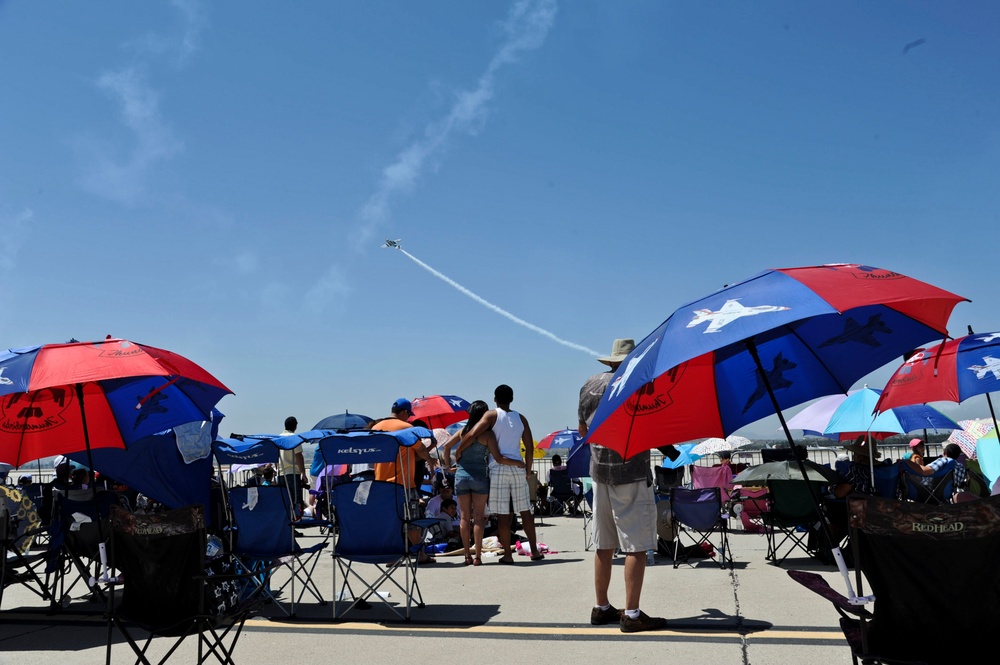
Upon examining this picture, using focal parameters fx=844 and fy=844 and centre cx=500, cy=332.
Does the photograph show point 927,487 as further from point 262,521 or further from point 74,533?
point 74,533

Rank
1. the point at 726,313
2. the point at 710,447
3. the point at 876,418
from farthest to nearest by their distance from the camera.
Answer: the point at 710,447 < the point at 876,418 < the point at 726,313

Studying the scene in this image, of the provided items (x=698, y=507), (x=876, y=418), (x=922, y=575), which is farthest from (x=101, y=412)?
(x=876, y=418)

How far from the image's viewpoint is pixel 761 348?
5.16 m

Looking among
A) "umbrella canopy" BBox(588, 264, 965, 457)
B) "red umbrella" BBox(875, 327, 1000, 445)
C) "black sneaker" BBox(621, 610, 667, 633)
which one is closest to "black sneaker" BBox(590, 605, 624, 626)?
"black sneaker" BBox(621, 610, 667, 633)

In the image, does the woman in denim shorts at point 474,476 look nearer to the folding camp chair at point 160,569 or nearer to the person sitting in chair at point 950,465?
the folding camp chair at point 160,569

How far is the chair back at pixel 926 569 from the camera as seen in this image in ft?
11.4

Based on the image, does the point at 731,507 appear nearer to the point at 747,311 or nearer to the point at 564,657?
the point at 564,657

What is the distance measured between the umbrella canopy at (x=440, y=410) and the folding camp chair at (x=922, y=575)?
12.8 metres

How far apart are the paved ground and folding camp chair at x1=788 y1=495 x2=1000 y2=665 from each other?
1.57 meters

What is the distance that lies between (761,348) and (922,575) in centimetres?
189

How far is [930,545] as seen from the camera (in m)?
3.51

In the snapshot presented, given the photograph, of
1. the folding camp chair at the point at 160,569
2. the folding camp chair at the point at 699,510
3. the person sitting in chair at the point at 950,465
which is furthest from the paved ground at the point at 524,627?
the person sitting in chair at the point at 950,465

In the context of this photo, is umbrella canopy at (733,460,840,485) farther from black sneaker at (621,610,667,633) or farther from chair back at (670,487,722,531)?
black sneaker at (621,610,667,633)

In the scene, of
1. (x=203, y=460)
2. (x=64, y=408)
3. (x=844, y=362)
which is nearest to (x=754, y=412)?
(x=844, y=362)
